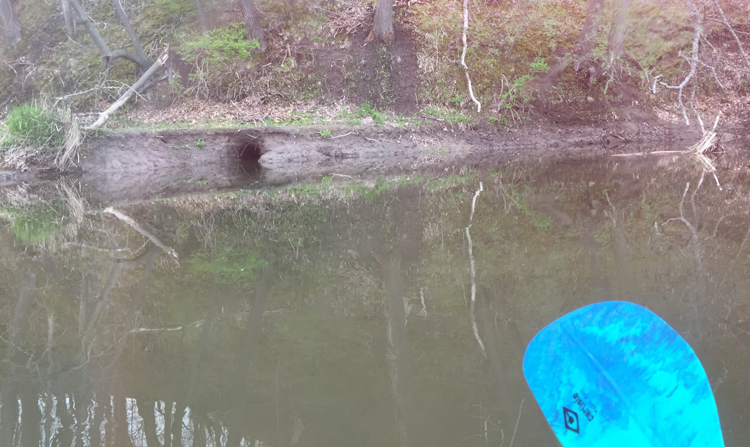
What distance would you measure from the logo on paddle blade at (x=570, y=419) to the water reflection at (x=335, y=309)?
0.19 meters

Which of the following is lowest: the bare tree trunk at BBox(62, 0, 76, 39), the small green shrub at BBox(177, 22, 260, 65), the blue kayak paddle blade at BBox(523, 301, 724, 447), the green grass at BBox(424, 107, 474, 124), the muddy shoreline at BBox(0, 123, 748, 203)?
the muddy shoreline at BBox(0, 123, 748, 203)

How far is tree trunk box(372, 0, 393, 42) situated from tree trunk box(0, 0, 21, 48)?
14.6 meters

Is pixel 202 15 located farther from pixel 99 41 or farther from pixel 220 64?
pixel 99 41

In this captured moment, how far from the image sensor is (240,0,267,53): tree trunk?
1465 centimetres

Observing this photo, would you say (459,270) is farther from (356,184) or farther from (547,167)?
(547,167)

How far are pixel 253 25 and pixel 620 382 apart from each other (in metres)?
15.5

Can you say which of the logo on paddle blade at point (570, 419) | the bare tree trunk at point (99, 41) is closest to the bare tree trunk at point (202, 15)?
the bare tree trunk at point (99, 41)

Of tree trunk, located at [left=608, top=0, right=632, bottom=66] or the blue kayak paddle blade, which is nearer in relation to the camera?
the blue kayak paddle blade

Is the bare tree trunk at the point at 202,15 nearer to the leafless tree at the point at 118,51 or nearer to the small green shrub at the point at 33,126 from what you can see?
the leafless tree at the point at 118,51

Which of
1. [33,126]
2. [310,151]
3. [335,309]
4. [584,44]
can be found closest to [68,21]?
[33,126]

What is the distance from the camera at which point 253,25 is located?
15.0 metres

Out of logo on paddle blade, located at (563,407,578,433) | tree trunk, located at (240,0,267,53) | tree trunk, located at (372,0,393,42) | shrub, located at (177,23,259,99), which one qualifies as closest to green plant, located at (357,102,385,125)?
tree trunk, located at (372,0,393,42)

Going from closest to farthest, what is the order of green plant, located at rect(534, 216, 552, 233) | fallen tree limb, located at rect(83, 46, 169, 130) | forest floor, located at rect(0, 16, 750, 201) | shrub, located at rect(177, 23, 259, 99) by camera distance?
green plant, located at rect(534, 216, 552, 233), forest floor, located at rect(0, 16, 750, 201), fallen tree limb, located at rect(83, 46, 169, 130), shrub, located at rect(177, 23, 259, 99)

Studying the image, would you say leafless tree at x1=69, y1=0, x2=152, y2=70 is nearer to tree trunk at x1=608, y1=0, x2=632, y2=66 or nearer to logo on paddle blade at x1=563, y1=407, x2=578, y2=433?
tree trunk at x1=608, y1=0, x2=632, y2=66
